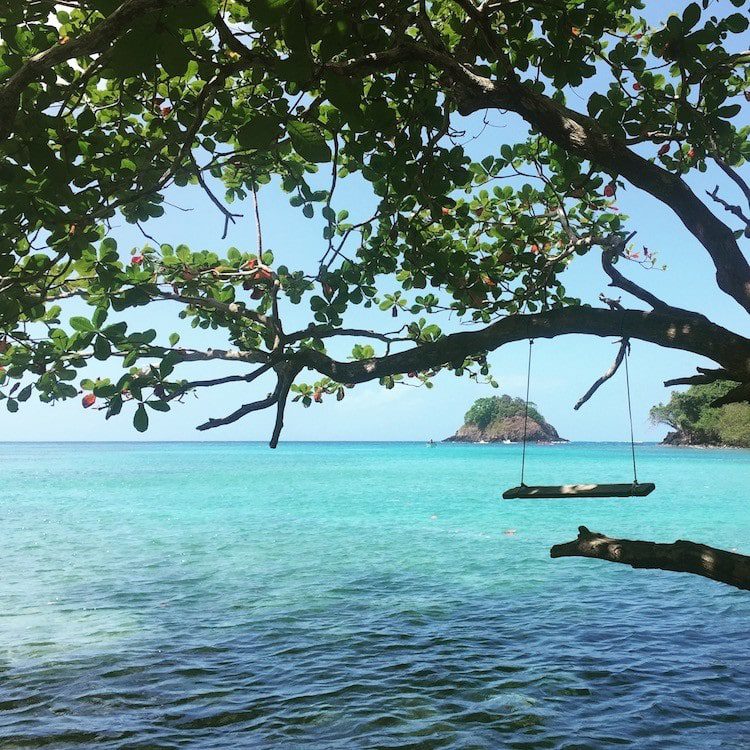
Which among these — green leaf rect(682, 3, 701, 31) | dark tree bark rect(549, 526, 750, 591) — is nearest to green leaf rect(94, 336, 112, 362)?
dark tree bark rect(549, 526, 750, 591)

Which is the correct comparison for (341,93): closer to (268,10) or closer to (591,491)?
(268,10)

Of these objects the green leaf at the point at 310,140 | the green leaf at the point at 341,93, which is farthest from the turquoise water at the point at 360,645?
the green leaf at the point at 341,93

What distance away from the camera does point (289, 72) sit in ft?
8.84

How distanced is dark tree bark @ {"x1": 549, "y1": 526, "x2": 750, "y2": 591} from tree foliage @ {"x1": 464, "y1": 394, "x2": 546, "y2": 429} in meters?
147

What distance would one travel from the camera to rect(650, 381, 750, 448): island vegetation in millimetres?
97562

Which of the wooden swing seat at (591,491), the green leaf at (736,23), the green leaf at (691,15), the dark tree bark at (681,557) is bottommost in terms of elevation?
the dark tree bark at (681,557)

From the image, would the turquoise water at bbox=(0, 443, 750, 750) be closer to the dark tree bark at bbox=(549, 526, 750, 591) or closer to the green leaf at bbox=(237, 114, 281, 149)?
the dark tree bark at bbox=(549, 526, 750, 591)

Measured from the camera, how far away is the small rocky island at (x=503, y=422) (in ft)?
→ 509

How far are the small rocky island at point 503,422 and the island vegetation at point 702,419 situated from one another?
3242 cm

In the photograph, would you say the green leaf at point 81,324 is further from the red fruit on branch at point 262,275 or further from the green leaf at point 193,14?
the green leaf at point 193,14

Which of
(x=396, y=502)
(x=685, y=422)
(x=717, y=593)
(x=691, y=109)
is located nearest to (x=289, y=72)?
(x=691, y=109)

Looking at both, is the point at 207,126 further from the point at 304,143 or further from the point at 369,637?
the point at 369,637

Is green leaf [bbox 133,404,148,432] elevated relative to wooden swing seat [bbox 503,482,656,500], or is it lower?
elevated

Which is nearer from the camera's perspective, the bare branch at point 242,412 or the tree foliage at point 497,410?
the bare branch at point 242,412
